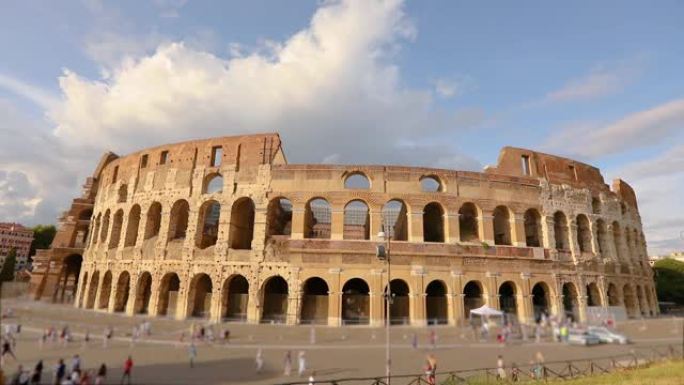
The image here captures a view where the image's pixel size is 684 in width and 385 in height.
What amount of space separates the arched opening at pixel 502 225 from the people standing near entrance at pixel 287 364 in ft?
74.7

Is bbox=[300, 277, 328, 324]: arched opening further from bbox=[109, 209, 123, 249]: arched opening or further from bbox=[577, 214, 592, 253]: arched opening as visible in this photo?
bbox=[577, 214, 592, 253]: arched opening

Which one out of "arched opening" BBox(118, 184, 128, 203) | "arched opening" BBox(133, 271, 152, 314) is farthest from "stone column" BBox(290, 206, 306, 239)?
"arched opening" BBox(118, 184, 128, 203)

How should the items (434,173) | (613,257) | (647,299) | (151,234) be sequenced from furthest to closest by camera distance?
(647,299)
(613,257)
(151,234)
(434,173)

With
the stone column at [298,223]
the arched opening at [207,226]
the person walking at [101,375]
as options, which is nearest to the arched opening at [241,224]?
the arched opening at [207,226]

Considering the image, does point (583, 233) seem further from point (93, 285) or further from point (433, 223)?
point (93, 285)

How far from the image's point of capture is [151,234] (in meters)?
26.4

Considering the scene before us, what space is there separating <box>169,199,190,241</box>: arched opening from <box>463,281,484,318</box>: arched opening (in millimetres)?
20519

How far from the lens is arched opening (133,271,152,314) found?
24.4 meters

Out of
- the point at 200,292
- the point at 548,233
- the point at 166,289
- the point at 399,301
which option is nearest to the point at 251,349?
the point at 399,301

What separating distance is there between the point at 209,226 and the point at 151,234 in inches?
170

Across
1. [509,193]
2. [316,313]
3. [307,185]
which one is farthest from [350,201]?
[509,193]

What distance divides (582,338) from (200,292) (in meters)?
22.5

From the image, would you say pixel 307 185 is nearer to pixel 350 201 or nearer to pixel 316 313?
pixel 350 201

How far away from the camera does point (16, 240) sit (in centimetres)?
527
